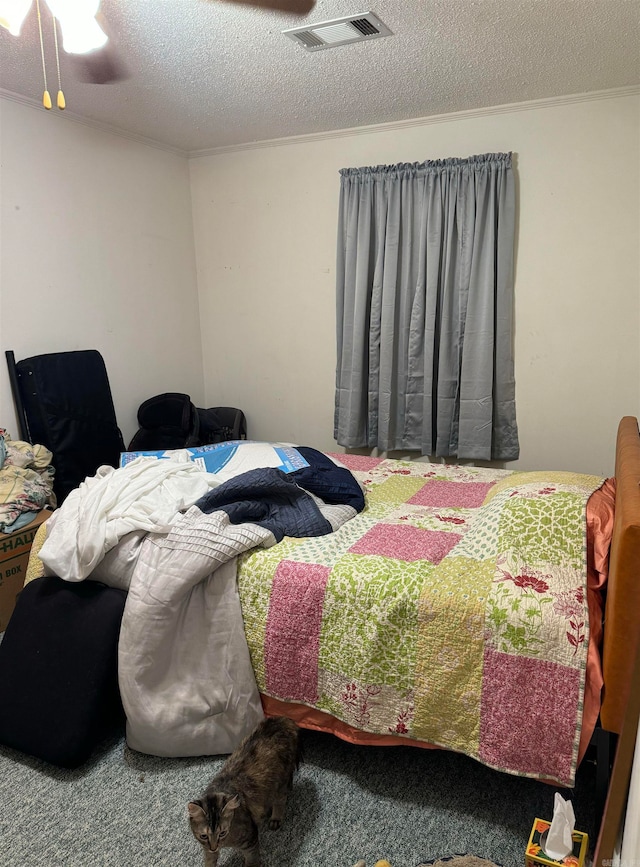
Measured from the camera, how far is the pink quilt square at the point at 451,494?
2559 mm

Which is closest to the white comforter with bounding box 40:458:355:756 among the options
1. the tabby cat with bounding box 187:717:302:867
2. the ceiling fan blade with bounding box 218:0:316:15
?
the tabby cat with bounding box 187:717:302:867

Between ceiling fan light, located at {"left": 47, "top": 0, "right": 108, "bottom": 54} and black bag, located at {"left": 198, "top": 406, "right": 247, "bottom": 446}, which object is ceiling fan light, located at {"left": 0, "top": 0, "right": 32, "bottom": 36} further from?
black bag, located at {"left": 198, "top": 406, "right": 247, "bottom": 446}

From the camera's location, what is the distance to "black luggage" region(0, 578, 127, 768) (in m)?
1.93

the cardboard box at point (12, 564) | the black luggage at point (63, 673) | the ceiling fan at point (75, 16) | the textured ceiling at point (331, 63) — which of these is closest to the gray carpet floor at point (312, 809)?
the black luggage at point (63, 673)

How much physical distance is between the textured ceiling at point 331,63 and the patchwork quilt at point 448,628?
1.80 m

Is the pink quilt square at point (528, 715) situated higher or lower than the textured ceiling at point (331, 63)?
lower

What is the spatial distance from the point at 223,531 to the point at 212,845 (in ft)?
2.81

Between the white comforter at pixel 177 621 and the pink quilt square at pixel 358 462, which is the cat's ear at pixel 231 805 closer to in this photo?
the white comforter at pixel 177 621

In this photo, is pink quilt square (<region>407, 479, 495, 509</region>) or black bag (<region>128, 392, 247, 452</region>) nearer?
pink quilt square (<region>407, 479, 495, 509</region>)

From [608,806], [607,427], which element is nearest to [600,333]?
[607,427]

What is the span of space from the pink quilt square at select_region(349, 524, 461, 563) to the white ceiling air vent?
75.1 inches

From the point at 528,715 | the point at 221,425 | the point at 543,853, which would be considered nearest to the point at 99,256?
the point at 221,425

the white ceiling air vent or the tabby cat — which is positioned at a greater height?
the white ceiling air vent

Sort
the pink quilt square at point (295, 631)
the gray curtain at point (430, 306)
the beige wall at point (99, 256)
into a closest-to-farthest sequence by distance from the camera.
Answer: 1. the pink quilt square at point (295, 631)
2. the beige wall at point (99, 256)
3. the gray curtain at point (430, 306)
